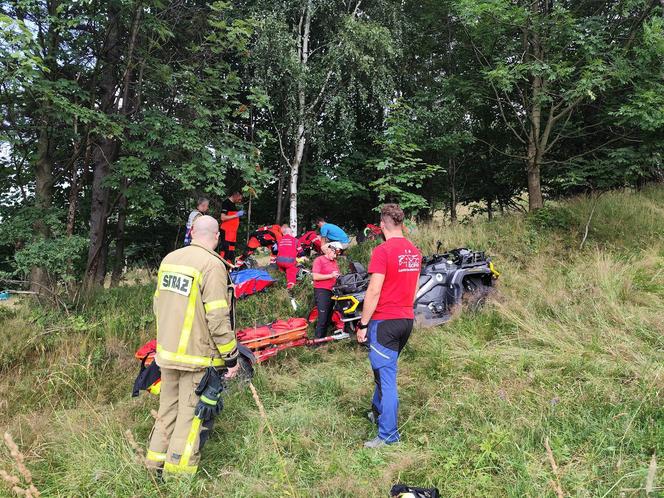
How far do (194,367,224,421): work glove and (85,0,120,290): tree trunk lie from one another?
5.08m

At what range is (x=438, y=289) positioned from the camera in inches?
219

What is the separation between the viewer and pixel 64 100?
5445 mm

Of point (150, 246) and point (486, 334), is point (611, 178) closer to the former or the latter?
point (486, 334)

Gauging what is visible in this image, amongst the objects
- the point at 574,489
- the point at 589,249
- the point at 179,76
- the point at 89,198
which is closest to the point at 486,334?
the point at 574,489

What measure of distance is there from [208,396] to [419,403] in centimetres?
200

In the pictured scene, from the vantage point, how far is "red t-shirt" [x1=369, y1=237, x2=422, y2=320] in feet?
10.8

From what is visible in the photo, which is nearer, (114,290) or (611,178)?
(114,290)

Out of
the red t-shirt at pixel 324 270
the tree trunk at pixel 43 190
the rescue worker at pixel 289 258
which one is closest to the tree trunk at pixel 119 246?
the tree trunk at pixel 43 190

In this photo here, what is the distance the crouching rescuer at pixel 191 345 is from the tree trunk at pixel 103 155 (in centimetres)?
470

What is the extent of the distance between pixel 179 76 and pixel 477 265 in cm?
569

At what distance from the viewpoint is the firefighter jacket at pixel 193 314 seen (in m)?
2.81

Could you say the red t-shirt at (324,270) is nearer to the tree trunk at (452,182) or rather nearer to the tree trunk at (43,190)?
the tree trunk at (43,190)

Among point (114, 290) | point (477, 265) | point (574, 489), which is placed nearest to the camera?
point (574, 489)

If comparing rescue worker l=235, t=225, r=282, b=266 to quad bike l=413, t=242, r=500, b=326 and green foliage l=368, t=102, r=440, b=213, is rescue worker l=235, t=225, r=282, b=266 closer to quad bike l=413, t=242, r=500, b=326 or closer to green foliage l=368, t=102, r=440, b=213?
green foliage l=368, t=102, r=440, b=213
